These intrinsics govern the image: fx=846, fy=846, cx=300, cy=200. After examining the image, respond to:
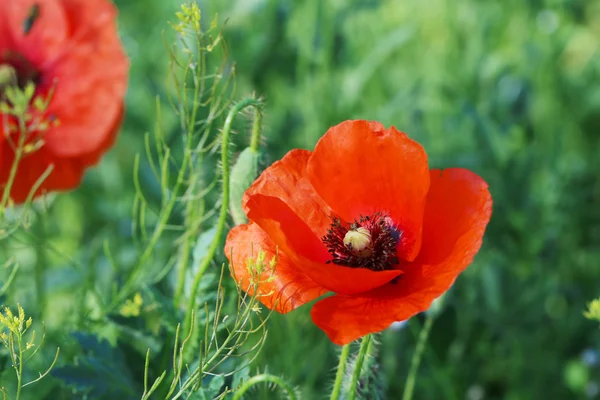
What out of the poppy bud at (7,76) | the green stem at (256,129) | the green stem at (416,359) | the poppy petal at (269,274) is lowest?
the green stem at (416,359)

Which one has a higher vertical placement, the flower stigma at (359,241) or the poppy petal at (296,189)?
the poppy petal at (296,189)

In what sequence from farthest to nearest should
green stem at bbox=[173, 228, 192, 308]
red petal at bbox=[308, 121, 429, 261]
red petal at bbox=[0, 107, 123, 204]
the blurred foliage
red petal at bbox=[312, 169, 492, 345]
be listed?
the blurred foliage
red petal at bbox=[0, 107, 123, 204]
green stem at bbox=[173, 228, 192, 308]
red petal at bbox=[308, 121, 429, 261]
red petal at bbox=[312, 169, 492, 345]

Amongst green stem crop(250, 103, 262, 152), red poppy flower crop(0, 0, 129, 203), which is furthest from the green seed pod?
red poppy flower crop(0, 0, 129, 203)

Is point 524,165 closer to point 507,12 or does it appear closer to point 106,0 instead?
point 507,12

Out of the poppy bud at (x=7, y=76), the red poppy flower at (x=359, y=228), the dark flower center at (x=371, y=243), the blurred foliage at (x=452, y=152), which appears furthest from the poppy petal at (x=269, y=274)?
the poppy bud at (x=7, y=76)

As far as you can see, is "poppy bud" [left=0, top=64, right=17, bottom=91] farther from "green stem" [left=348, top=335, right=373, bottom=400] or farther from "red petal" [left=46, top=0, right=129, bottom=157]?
"green stem" [left=348, top=335, right=373, bottom=400]

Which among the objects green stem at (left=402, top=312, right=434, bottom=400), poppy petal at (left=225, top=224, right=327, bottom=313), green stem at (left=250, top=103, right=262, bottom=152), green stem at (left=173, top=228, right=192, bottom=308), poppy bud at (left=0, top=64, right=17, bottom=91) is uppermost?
green stem at (left=250, top=103, right=262, bottom=152)

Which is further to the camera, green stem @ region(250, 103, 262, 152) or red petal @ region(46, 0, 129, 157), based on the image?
red petal @ region(46, 0, 129, 157)

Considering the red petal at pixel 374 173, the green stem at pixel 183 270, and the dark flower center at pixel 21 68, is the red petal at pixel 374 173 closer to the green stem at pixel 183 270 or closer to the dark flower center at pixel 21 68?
the green stem at pixel 183 270
